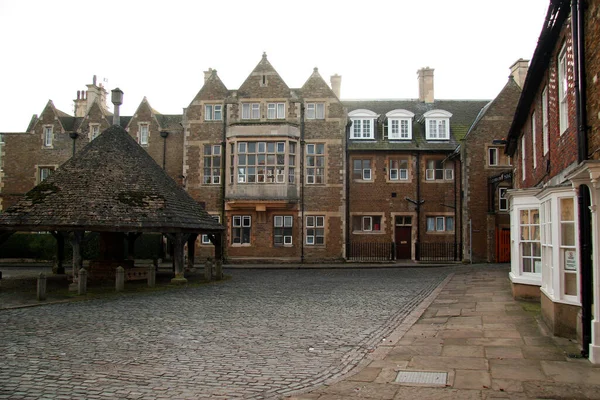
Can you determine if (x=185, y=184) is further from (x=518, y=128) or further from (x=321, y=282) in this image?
(x=518, y=128)

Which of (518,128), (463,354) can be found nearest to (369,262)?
(518,128)

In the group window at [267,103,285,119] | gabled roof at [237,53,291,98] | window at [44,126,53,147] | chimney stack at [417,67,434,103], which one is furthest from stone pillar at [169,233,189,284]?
chimney stack at [417,67,434,103]

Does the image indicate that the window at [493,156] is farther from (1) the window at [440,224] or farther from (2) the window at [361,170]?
(2) the window at [361,170]

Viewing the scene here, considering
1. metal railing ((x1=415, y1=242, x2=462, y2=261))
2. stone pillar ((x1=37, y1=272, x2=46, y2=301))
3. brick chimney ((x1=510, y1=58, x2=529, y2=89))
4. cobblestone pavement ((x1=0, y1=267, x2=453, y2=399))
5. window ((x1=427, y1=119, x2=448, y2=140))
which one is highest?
brick chimney ((x1=510, y1=58, x2=529, y2=89))

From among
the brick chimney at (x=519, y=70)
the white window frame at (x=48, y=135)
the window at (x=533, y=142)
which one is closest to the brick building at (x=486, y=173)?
the brick chimney at (x=519, y=70)

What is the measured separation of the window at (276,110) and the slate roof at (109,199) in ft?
38.4

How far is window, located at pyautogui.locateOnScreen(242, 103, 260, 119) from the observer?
3347 cm

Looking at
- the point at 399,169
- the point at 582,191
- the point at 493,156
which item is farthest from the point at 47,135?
the point at 582,191

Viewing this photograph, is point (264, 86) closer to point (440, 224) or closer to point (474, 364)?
point (440, 224)

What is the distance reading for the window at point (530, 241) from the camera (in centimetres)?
1404

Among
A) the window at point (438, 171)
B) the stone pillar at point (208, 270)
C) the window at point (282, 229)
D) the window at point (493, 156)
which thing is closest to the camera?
the stone pillar at point (208, 270)

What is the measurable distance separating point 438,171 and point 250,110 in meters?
12.0

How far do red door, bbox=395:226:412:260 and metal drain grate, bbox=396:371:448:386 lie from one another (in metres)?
26.1

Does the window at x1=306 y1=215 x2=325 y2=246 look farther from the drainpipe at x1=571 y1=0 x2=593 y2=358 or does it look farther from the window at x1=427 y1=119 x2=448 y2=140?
the drainpipe at x1=571 y1=0 x2=593 y2=358
